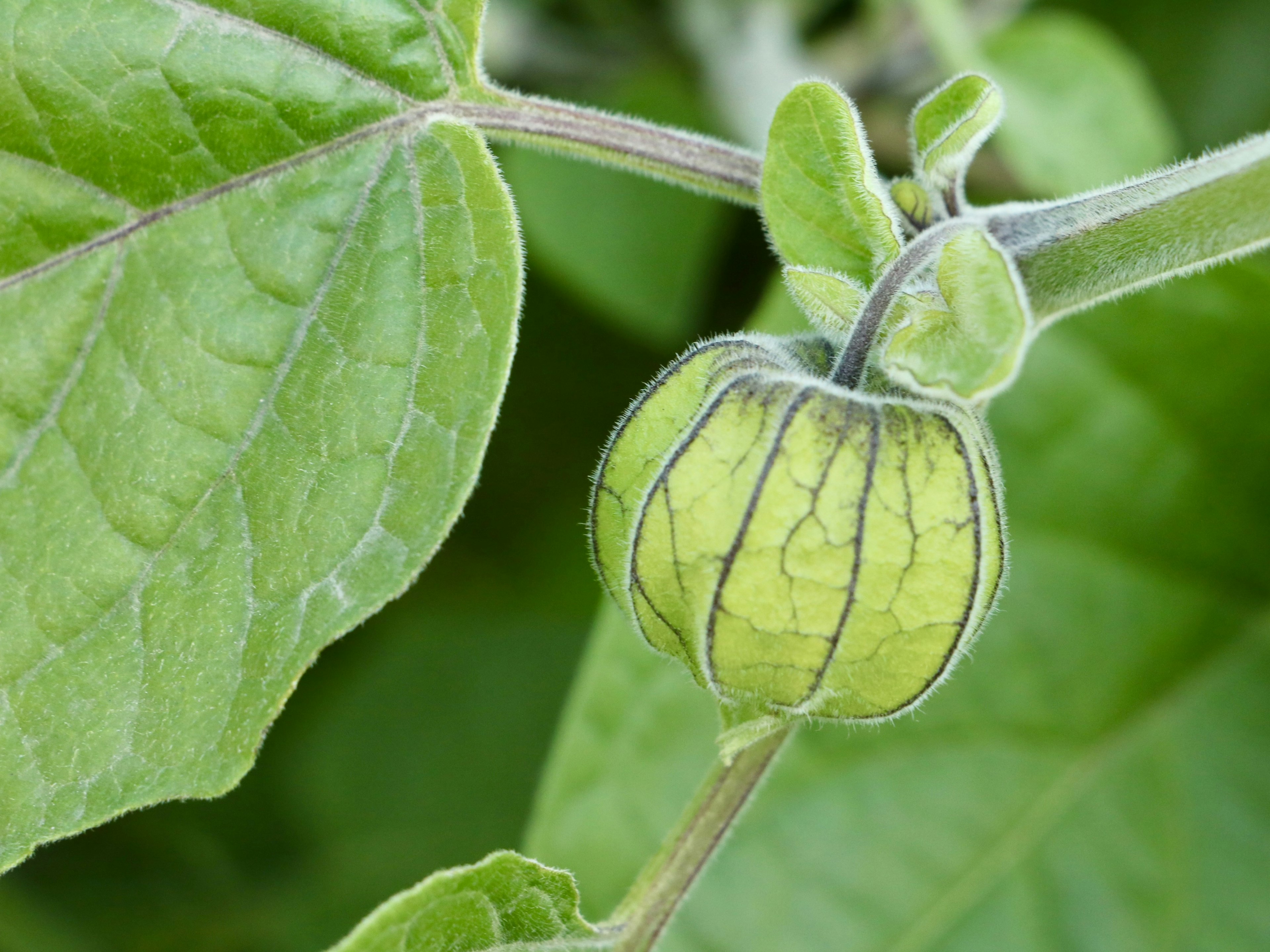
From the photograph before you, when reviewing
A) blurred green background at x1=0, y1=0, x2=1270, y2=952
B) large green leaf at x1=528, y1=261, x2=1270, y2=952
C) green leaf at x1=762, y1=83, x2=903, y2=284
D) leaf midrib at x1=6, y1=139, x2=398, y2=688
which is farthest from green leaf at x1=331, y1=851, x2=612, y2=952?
blurred green background at x1=0, y1=0, x2=1270, y2=952

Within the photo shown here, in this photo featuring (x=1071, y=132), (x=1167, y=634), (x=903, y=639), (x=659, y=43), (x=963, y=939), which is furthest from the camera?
(x=659, y=43)

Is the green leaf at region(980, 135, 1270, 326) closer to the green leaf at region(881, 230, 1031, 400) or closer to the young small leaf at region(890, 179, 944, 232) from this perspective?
the young small leaf at region(890, 179, 944, 232)

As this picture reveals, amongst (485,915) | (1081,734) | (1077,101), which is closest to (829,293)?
(485,915)

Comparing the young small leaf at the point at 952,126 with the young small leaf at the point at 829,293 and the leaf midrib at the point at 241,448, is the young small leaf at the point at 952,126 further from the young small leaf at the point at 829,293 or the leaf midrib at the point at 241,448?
the leaf midrib at the point at 241,448

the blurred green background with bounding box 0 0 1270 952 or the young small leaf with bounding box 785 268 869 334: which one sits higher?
the young small leaf with bounding box 785 268 869 334

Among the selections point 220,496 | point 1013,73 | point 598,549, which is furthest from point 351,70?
point 1013,73

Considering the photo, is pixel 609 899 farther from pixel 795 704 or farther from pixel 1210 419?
pixel 1210 419
